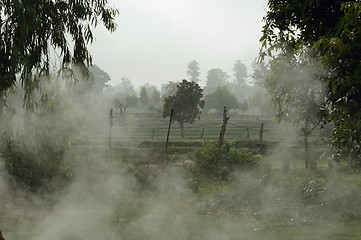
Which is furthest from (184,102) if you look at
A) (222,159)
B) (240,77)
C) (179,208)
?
(240,77)

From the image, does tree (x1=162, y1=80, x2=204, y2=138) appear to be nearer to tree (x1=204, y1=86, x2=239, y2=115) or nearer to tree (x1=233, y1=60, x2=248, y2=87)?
tree (x1=204, y1=86, x2=239, y2=115)

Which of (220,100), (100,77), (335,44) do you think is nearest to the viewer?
(335,44)

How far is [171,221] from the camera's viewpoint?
7.55m

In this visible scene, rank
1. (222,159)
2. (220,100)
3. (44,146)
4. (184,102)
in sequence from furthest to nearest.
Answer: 1. (220,100)
2. (184,102)
3. (222,159)
4. (44,146)

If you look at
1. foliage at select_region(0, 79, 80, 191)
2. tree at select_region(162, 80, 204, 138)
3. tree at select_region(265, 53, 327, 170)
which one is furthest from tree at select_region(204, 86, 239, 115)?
tree at select_region(265, 53, 327, 170)

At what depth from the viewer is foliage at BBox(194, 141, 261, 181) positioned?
463 inches

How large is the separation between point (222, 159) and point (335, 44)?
8.28 m

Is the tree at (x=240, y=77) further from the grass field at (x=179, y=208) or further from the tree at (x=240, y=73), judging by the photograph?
the grass field at (x=179, y=208)

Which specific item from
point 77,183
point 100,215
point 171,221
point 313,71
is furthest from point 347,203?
point 77,183

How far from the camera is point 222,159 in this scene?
12.2 m

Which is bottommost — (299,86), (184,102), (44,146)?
(44,146)

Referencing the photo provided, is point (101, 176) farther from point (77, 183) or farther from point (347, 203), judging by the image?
point (347, 203)

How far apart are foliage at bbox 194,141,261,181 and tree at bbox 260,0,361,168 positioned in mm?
5027

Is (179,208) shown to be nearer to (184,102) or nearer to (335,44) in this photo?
(335,44)
